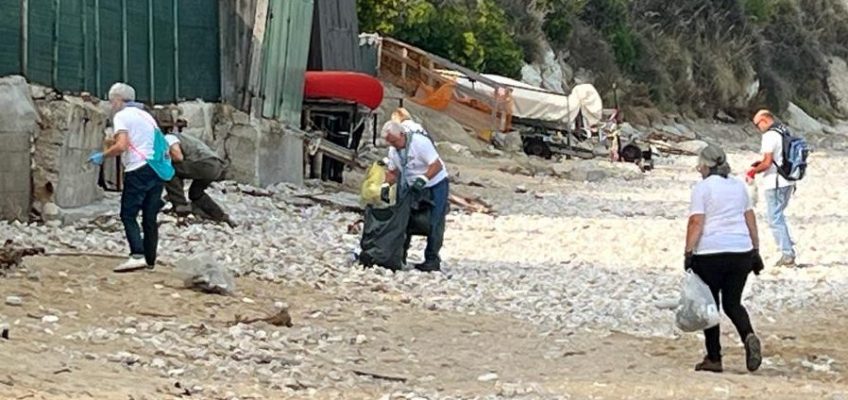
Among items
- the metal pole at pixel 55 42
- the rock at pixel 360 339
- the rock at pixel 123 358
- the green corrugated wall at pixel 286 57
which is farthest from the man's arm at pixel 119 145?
the green corrugated wall at pixel 286 57

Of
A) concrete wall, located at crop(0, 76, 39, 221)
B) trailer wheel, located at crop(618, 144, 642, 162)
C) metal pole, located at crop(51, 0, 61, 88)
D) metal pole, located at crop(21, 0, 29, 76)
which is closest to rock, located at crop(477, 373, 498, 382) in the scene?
concrete wall, located at crop(0, 76, 39, 221)

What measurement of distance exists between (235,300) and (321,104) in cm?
1350

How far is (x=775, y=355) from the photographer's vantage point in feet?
31.5

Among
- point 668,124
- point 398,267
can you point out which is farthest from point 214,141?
point 668,124

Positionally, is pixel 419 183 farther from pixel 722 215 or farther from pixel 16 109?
pixel 722 215

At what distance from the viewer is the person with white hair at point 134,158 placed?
1055 centimetres

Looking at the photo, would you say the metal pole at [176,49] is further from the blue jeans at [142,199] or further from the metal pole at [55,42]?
the blue jeans at [142,199]

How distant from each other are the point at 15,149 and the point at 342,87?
10.5m

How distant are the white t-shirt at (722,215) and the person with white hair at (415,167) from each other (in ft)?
14.7

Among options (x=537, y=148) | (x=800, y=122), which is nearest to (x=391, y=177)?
(x=537, y=148)

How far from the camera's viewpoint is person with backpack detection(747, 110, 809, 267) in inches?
562

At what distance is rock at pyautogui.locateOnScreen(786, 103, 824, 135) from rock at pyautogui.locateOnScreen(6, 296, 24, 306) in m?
61.1

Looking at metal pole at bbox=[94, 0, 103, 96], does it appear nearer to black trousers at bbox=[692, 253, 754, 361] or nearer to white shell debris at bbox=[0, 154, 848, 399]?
white shell debris at bbox=[0, 154, 848, 399]

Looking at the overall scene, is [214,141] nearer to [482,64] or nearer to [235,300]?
[235,300]
